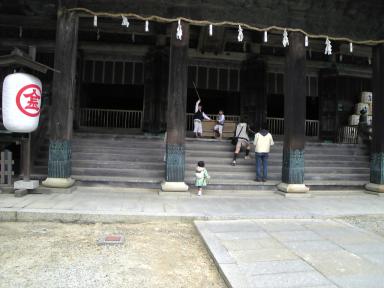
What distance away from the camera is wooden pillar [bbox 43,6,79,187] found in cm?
902

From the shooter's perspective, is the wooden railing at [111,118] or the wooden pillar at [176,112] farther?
the wooden railing at [111,118]

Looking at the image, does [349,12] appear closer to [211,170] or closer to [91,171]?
[211,170]

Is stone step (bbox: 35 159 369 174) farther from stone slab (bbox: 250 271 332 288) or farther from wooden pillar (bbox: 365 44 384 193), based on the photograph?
stone slab (bbox: 250 271 332 288)

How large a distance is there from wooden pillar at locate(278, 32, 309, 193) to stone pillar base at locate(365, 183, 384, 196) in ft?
7.80

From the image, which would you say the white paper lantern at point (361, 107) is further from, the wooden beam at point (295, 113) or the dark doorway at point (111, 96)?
the dark doorway at point (111, 96)

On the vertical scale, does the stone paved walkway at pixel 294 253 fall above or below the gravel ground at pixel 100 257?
above

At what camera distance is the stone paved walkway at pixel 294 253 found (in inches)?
163

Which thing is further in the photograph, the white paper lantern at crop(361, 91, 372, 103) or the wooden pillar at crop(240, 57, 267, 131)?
the white paper lantern at crop(361, 91, 372, 103)

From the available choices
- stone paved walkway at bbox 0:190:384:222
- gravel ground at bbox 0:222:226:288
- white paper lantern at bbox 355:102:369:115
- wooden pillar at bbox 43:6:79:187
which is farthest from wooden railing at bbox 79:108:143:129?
white paper lantern at bbox 355:102:369:115

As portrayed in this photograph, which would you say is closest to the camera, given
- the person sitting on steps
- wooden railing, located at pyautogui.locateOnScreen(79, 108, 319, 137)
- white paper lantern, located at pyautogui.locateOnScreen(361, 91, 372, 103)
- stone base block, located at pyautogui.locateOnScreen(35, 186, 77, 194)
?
stone base block, located at pyautogui.locateOnScreen(35, 186, 77, 194)

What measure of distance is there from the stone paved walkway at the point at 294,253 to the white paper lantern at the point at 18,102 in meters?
4.80

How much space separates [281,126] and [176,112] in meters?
8.21

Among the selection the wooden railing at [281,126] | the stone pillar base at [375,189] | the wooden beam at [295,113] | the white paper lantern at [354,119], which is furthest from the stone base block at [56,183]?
Result: the white paper lantern at [354,119]

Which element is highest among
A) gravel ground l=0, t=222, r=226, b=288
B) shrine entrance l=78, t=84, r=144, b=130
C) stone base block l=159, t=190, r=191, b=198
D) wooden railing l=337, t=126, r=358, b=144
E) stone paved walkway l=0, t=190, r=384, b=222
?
shrine entrance l=78, t=84, r=144, b=130
